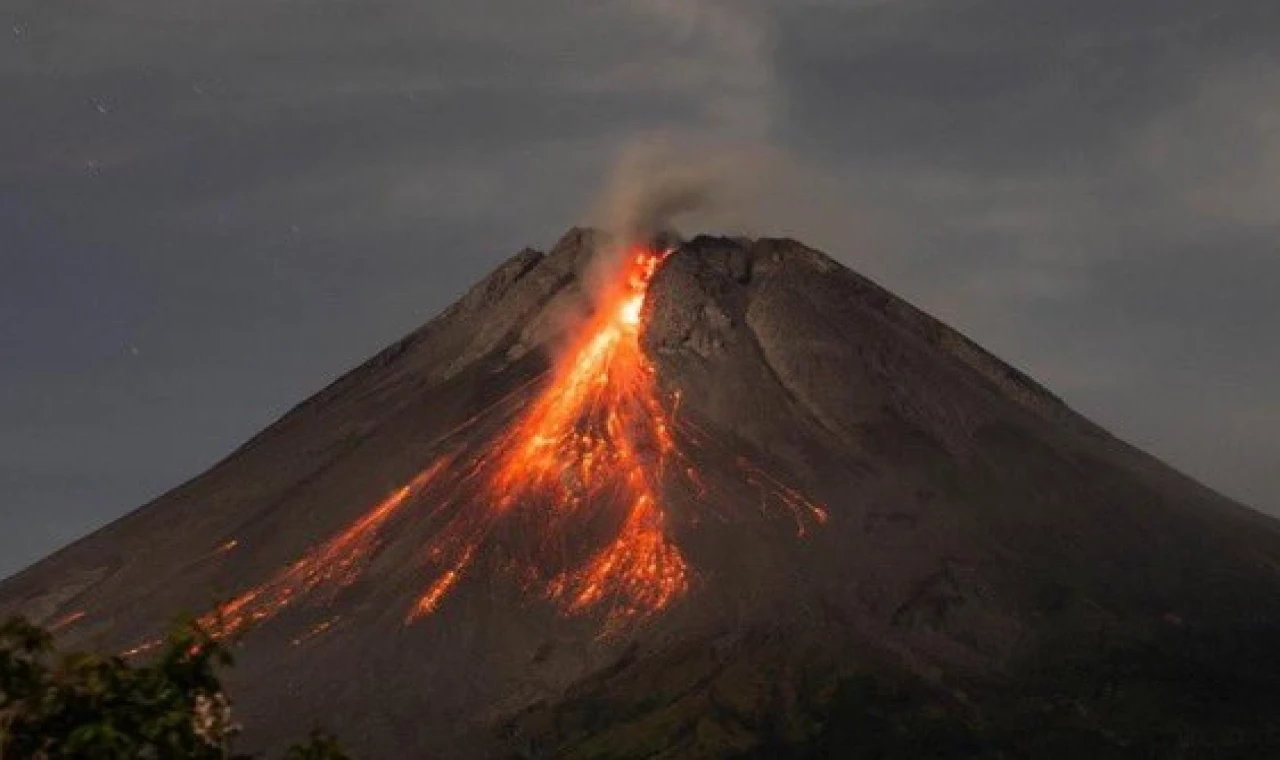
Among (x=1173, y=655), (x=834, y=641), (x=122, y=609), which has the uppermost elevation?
(x=122, y=609)

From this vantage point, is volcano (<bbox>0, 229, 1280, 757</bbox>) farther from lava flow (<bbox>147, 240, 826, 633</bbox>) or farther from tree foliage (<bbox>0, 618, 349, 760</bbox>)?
tree foliage (<bbox>0, 618, 349, 760</bbox>)

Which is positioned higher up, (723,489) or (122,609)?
(122,609)

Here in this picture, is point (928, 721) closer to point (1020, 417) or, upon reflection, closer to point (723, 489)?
point (723, 489)

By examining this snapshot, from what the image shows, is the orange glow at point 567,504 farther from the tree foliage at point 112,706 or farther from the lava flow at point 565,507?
the tree foliage at point 112,706

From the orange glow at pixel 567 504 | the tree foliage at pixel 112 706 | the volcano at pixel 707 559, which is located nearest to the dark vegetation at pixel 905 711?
the volcano at pixel 707 559

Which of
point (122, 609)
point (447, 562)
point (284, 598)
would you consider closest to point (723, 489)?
point (447, 562)

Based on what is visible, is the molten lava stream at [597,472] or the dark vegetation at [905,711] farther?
the molten lava stream at [597,472]
